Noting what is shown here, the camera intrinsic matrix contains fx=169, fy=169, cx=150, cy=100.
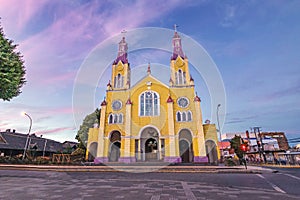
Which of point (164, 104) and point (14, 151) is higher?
point (164, 104)

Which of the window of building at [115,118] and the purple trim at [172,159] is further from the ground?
the window of building at [115,118]

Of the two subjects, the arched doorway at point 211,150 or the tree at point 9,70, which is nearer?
the tree at point 9,70

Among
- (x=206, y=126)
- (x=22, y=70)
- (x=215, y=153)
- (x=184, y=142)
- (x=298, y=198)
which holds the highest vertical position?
(x=22, y=70)

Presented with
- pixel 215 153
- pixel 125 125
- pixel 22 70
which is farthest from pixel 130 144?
pixel 22 70

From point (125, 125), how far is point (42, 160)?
1085 cm

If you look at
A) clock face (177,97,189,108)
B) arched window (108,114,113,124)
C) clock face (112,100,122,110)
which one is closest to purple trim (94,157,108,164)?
arched window (108,114,113,124)

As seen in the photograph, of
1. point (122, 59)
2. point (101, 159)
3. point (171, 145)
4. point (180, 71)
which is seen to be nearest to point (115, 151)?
point (101, 159)

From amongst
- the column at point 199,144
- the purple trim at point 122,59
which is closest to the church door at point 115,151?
the column at point 199,144

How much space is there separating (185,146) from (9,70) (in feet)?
72.0

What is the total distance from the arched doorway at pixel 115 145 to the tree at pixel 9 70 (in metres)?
14.4

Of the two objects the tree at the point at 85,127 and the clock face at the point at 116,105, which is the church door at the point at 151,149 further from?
the tree at the point at 85,127

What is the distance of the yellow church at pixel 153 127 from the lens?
23.4 metres

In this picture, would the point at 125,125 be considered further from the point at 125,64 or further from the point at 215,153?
the point at 215,153

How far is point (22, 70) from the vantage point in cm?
1329
